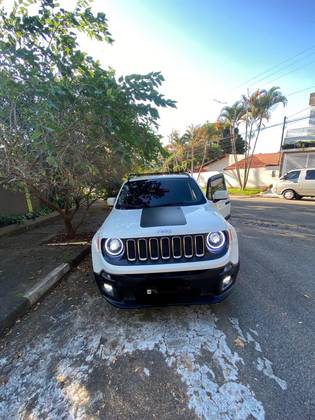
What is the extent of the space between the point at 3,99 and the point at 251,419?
515 centimetres

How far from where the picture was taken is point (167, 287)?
8.85ft

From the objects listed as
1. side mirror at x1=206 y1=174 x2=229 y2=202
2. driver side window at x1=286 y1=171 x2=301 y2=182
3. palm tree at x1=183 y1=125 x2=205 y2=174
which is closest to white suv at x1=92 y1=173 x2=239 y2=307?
side mirror at x1=206 y1=174 x2=229 y2=202

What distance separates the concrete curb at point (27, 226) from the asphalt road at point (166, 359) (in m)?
4.71

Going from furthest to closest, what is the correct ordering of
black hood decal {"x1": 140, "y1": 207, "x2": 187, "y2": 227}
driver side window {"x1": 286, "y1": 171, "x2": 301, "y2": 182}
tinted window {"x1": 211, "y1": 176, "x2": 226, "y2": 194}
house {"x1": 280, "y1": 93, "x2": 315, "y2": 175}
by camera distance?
house {"x1": 280, "y1": 93, "x2": 315, "y2": 175} < driver side window {"x1": 286, "y1": 171, "x2": 301, "y2": 182} < tinted window {"x1": 211, "y1": 176, "x2": 226, "y2": 194} < black hood decal {"x1": 140, "y1": 207, "x2": 187, "y2": 227}

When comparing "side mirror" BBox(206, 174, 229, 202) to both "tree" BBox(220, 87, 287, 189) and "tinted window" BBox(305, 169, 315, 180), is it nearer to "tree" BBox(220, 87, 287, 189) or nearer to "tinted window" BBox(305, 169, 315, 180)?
"tinted window" BBox(305, 169, 315, 180)

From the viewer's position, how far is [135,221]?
317 cm

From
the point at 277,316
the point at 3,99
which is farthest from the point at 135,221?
the point at 3,99

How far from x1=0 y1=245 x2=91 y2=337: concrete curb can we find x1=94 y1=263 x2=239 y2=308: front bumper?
1.36 meters

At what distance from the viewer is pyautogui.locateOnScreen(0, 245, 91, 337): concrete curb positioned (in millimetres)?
3080

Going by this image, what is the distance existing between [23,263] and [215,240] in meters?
3.98

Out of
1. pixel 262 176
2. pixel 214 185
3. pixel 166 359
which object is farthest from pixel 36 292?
pixel 262 176

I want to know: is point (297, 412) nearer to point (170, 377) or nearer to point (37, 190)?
point (170, 377)

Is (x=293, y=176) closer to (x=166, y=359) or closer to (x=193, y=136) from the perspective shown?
(x=166, y=359)

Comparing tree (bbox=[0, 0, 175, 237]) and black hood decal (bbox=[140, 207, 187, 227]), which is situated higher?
tree (bbox=[0, 0, 175, 237])
